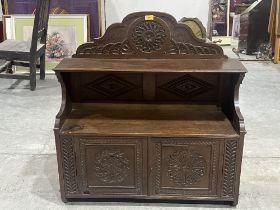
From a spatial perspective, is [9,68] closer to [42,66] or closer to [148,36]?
[42,66]

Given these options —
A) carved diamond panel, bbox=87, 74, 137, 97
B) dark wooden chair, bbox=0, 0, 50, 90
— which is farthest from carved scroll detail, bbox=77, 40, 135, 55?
dark wooden chair, bbox=0, 0, 50, 90

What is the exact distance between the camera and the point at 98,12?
536cm

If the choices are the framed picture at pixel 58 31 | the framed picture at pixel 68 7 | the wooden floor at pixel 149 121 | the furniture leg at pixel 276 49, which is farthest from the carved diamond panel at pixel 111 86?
the furniture leg at pixel 276 49

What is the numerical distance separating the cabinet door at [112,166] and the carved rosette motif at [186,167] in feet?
0.51

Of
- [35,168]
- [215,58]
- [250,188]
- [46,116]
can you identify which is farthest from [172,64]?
[46,116]

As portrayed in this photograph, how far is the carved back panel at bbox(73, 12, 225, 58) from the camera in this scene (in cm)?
212

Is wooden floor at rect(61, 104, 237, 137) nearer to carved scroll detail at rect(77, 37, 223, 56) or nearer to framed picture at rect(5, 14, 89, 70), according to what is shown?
carved scroll detail at rect(77, 37, 223, 56)

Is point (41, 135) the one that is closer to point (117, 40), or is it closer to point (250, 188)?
point (117, 40)

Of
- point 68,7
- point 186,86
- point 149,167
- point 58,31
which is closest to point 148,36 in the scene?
point 186,86

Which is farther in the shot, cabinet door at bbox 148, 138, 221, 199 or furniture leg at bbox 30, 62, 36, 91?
furniture leg at bbox 30, 62, 36, 91

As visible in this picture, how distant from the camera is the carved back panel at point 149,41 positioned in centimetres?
212

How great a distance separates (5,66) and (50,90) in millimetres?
813

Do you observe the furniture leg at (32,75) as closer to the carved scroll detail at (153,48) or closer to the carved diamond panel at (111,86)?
the carved diamond panel at (111,86)

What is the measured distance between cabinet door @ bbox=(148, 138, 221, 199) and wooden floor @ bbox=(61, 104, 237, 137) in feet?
0.20
